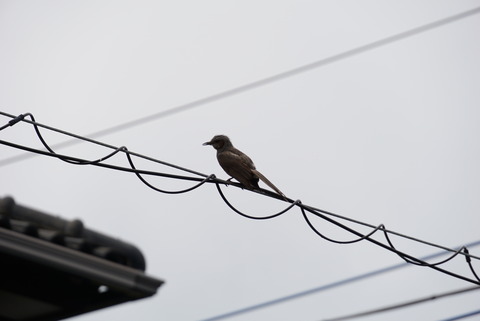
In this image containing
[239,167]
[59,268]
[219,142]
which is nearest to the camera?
[59,268]

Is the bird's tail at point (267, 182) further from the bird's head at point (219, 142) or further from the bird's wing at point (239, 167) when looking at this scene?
the bird's head at point (219, 142)

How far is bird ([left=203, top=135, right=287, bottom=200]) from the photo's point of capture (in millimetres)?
8627

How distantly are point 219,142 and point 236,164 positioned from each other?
3.05 feet

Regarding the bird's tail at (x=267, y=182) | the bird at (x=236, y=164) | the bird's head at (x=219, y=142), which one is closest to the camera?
the bird's tail at (x=267, y=182)

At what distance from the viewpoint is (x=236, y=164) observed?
29.3 ft

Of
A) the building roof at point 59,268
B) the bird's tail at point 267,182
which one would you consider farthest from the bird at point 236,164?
the building roof at point 59,268

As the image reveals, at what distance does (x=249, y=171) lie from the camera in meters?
8.75

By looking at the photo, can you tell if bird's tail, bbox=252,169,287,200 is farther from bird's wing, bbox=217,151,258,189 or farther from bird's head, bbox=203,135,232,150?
bird's head, bbox=203,135,232,150

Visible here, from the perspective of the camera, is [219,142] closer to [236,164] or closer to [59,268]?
[236,164]

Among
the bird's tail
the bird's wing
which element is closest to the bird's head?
the bird's wing

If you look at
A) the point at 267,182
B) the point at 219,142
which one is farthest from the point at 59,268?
the point at 219,142

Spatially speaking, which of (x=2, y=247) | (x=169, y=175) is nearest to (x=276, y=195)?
(x=169, y=175)

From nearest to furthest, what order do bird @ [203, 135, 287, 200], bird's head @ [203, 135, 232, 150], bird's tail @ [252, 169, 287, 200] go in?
bird's tail @ [252, 169, 287, 200]
bird @ [203, 135, 287, 200]
bird's head @ [203, 135, 232, 150]

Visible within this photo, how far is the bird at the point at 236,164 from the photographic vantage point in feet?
28.3
